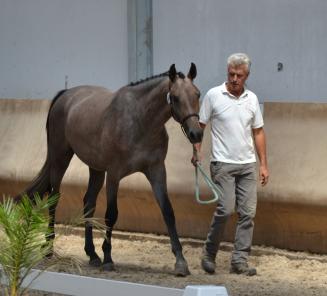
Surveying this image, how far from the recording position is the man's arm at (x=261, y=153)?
32.7ft

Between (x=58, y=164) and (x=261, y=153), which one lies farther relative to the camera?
(x=58, y=164)

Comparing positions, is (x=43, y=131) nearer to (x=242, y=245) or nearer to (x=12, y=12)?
(x=12, y=12)

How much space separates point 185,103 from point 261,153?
90cm

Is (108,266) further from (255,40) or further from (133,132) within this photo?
(255,40)

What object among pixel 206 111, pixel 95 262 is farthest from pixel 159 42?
pixel 95 262

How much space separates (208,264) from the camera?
1003 centimetres

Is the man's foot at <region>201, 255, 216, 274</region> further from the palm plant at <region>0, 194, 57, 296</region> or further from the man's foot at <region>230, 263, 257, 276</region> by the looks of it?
the palm plant at <region>0, 194, 57, 296</region>

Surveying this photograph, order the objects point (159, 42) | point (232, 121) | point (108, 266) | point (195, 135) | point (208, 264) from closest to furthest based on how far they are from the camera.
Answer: point (195, 135) < point (232, 121) < point (208, 264) < point (108, 266) < point (159, 42)

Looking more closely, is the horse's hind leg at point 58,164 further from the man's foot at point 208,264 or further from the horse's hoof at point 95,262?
the man's foot at point 208,264

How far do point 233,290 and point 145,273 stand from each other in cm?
133

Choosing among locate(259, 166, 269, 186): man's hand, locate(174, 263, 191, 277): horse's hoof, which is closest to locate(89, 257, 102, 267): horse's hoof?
locate(174, 263, 191, 277): horse's hoof

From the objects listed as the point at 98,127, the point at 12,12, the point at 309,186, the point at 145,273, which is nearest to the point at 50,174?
the point at 98,127

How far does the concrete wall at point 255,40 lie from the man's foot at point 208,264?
2.56 m

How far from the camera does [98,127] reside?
10625 mm
